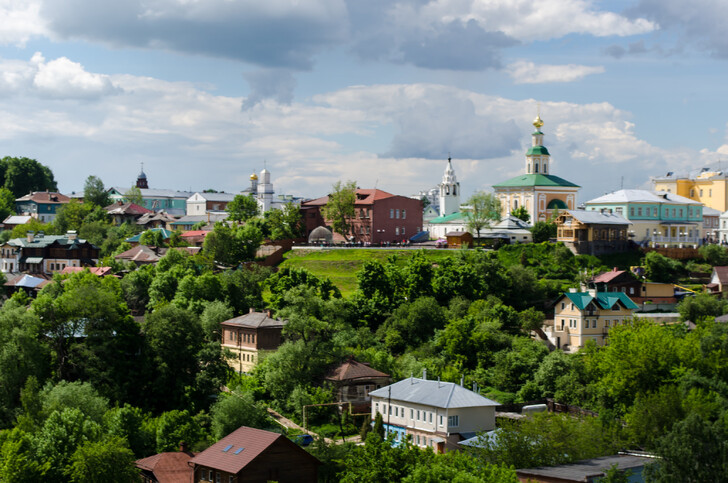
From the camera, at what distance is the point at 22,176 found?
126 m

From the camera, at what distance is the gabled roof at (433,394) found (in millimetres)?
43969

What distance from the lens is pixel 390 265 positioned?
66125 millimetres

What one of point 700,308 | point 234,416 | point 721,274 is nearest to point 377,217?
point 721,274

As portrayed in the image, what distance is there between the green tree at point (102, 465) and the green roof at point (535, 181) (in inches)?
2153

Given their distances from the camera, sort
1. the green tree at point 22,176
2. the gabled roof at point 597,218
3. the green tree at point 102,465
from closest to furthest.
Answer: the green tree at point 102,465, the gabled roof at point 597,218, the green tree at point 22,176

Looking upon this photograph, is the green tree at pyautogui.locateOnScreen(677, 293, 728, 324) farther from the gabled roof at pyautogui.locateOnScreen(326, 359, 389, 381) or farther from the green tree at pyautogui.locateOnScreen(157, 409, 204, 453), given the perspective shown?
the green tree at pyautogui.locateOnScreen(157, 409, 204, 453)

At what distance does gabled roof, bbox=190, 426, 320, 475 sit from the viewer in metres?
37.8

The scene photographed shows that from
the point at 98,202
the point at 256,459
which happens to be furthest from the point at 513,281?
the point at 98,202

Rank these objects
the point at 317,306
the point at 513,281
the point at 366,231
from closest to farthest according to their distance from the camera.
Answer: the point at 317,306
the point at 513,281
the point at 366,231

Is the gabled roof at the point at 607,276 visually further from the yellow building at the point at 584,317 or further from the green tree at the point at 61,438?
the green tree at the point at 61,438

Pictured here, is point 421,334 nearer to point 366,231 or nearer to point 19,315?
point 19,315

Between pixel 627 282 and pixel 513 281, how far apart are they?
7.60 meters

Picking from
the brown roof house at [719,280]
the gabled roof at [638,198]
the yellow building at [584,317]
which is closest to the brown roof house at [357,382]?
the yellow building at [584,317]

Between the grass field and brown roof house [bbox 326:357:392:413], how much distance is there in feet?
62.7
